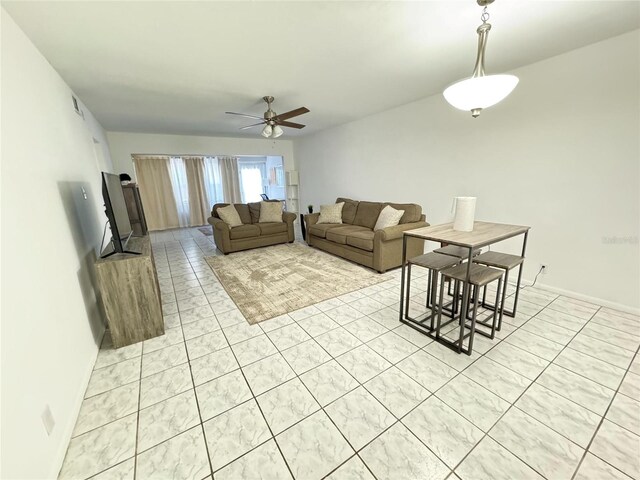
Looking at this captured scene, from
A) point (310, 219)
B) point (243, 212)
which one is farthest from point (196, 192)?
point (310, 219)

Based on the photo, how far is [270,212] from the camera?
5.28 metres

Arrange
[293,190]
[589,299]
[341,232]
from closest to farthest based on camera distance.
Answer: [589,299]
[341,232]
[293,190]

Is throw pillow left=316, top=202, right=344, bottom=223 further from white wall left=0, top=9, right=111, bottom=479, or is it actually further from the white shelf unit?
white wall left=0, top=9, right=111, bottom=479

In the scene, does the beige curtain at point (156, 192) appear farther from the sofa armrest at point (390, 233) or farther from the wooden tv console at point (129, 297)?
the sofa armrest at point (390, 233)

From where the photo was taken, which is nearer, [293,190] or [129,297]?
[129,297]

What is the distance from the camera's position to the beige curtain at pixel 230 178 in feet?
26.2

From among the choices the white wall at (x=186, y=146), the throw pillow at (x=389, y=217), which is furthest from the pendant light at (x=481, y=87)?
the white wall at (x=186, y=146)

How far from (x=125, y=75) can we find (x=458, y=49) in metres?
3.10

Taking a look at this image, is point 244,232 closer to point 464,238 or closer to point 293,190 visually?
point 293,190

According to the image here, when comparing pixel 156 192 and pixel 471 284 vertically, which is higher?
pixel 156 192

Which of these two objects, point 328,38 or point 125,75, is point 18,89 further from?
point 328,38

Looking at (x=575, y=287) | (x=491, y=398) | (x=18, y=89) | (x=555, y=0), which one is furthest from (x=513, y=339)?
(x=18, y=89)

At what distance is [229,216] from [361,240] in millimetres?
2641

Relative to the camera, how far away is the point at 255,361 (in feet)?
6.23
